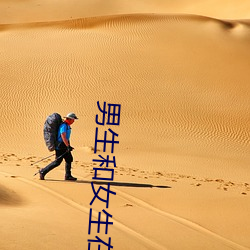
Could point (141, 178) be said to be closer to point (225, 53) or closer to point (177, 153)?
point (177, 153)

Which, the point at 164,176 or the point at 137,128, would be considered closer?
the point at 164,176

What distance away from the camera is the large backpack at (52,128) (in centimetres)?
959

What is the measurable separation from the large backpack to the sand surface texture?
0.65m

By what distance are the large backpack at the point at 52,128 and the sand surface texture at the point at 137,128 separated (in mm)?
652

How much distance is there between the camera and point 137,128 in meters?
18.0

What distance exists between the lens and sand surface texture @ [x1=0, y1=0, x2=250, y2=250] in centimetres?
713

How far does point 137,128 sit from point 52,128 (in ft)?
28.0

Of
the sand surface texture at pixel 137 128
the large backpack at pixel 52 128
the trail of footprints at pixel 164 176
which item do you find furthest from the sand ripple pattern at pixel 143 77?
the large backpack at pixel 52 128

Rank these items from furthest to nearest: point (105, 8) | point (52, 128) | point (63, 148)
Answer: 1. point (105, 8)
2. point (63, 148)
3. point (52, 128)

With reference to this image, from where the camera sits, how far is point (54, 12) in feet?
160

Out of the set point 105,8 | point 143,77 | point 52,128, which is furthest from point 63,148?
point 105,8

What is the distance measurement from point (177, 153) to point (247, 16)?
116 feet

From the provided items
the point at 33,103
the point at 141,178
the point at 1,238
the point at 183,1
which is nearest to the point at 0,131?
the point at 33,103

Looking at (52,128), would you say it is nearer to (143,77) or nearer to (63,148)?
(63,148)
